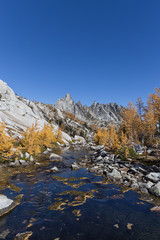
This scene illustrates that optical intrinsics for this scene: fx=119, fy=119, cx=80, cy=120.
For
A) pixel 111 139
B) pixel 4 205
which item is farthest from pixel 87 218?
pixel 111 139

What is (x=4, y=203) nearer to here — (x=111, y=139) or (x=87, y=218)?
(x=87, y=218)

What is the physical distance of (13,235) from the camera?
19.6 feet

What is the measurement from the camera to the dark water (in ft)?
20.4

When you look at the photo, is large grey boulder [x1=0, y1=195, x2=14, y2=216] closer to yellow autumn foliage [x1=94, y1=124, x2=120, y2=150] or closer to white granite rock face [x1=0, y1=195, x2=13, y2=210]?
white granite rock face [x1=0, y1=195, x2=13, y2=210]

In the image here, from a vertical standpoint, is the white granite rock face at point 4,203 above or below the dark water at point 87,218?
below

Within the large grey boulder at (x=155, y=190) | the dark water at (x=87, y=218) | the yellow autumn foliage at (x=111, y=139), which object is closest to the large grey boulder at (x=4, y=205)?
the dark water at (x=87, y=218)

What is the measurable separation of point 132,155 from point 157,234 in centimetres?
2007

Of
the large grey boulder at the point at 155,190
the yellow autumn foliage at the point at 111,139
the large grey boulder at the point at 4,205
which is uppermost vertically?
the yellow autumn foliage at the point at 111,139

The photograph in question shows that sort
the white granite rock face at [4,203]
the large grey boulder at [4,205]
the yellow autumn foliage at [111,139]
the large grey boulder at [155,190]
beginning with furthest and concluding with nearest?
the yellow autumn foliage at [111,139] < the large grey boulder at [155,190] < the white granite rock face at [4,203] < the large grey boulder at [4,205]

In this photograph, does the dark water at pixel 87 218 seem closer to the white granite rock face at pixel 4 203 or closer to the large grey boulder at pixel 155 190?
the white granite rock face at pixel 4 203

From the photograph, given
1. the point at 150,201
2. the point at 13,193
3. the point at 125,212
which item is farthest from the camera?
the point at 13,193

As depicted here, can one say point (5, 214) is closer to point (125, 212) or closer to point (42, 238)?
point (42, 238)

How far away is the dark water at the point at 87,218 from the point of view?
245 inches

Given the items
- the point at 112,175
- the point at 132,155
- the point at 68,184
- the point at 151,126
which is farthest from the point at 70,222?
the point at 151,126
